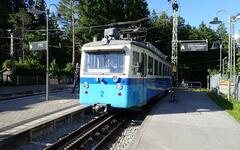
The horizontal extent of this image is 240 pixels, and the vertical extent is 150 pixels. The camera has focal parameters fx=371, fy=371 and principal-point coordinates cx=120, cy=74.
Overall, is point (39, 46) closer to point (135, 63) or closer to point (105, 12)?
point (135, 63)

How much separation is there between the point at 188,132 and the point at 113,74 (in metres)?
3.88

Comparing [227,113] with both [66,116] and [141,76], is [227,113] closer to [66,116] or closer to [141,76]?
[141,76]

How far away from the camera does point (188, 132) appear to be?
10922 mm

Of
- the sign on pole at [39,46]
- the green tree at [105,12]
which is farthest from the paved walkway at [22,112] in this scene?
the green tree at [105,12]

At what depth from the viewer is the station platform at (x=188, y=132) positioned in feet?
30.0

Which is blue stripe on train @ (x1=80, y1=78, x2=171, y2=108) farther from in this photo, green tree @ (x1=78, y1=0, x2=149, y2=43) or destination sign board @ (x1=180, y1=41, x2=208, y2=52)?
green tree @ (x1=78, y1=0, x2=149, y2=43)

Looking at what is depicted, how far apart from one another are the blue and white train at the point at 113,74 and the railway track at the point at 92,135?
31.4 inches

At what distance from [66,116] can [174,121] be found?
3.91 meters

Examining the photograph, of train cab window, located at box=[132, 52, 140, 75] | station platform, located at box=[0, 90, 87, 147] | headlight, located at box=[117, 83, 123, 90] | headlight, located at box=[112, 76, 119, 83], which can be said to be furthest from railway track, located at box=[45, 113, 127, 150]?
train cab window, located at box=[132, 52, 140, 75]

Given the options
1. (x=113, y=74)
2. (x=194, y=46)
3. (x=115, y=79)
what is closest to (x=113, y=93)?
(x=115, y=79)

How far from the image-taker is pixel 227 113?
15.6 metres

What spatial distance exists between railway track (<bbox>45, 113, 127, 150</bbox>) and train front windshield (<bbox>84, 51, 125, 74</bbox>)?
6.23 ft

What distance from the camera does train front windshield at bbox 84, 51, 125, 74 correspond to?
13.6 meters

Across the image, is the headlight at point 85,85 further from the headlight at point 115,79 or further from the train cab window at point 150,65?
the train cab window at point 150,65
